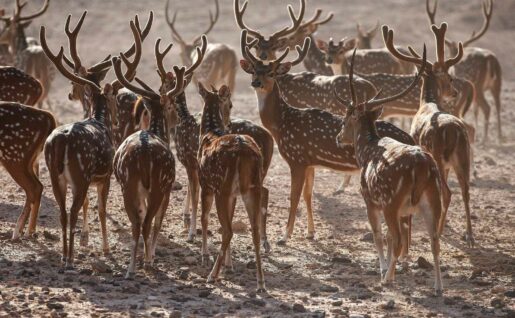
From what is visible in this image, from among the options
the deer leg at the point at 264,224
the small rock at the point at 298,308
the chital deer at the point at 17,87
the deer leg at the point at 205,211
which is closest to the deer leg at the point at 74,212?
the deer leg at the point at 205,211

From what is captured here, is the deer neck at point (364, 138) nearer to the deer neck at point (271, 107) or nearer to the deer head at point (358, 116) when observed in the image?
the deer head at point (358, 116)

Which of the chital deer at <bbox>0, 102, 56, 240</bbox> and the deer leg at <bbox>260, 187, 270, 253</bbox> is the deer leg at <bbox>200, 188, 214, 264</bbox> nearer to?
the deer leg at <bbox>260, 187, 270, 253</bbox>

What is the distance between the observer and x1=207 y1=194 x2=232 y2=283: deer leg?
8492 millimetres

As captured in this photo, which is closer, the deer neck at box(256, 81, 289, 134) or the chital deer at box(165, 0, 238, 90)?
the deer neck at box(256, 81, 289, 134)

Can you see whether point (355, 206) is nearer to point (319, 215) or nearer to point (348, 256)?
point (319, 215)

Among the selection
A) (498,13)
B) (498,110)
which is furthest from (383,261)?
(498,13)

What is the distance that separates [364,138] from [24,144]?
3.09 m

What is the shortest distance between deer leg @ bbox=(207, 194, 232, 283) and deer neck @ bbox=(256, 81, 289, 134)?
8.34 feet

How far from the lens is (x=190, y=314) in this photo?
7668 millimetres

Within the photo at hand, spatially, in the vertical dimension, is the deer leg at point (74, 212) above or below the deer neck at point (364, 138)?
below

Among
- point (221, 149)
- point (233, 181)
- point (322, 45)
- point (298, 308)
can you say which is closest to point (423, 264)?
point (298, 308)

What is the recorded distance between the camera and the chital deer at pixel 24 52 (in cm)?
1680

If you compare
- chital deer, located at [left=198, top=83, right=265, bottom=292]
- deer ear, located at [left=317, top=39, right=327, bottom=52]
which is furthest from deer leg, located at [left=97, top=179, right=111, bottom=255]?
deer ear, located at [left=317, top=39, right=327, bottom=52]

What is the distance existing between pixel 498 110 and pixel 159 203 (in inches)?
367
